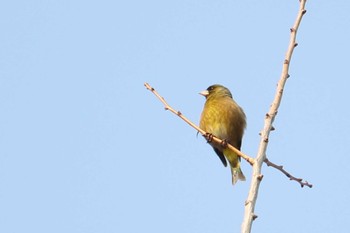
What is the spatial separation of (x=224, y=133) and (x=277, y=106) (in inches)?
166

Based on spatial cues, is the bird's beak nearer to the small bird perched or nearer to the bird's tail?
the small bird perched

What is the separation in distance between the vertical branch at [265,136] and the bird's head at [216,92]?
194 inches

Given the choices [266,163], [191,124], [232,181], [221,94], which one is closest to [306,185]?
[266,163]

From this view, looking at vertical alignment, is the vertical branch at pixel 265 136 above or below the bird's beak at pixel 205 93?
below

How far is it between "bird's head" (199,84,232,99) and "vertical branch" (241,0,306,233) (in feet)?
16.2

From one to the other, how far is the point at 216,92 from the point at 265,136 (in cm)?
545

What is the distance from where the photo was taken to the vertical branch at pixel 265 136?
2.79 meters

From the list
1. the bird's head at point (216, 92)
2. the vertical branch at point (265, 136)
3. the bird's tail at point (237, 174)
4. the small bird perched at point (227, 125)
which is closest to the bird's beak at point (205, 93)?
the bird's head at point (216, 92)

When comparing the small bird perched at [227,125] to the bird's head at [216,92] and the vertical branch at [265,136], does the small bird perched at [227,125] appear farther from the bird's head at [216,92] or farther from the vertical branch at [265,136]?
the vertical branch at [265,136]

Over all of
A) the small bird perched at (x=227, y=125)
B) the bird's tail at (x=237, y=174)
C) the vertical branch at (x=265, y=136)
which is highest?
the small bird perched at (x=227, y=125)

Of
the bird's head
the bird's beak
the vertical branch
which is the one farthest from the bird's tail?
the vertical branch

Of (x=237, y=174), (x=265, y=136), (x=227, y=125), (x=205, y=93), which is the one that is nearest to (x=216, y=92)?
(x=205, y=93)

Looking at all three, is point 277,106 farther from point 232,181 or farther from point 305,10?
point 232,181

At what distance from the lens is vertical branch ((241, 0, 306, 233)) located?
279cm
